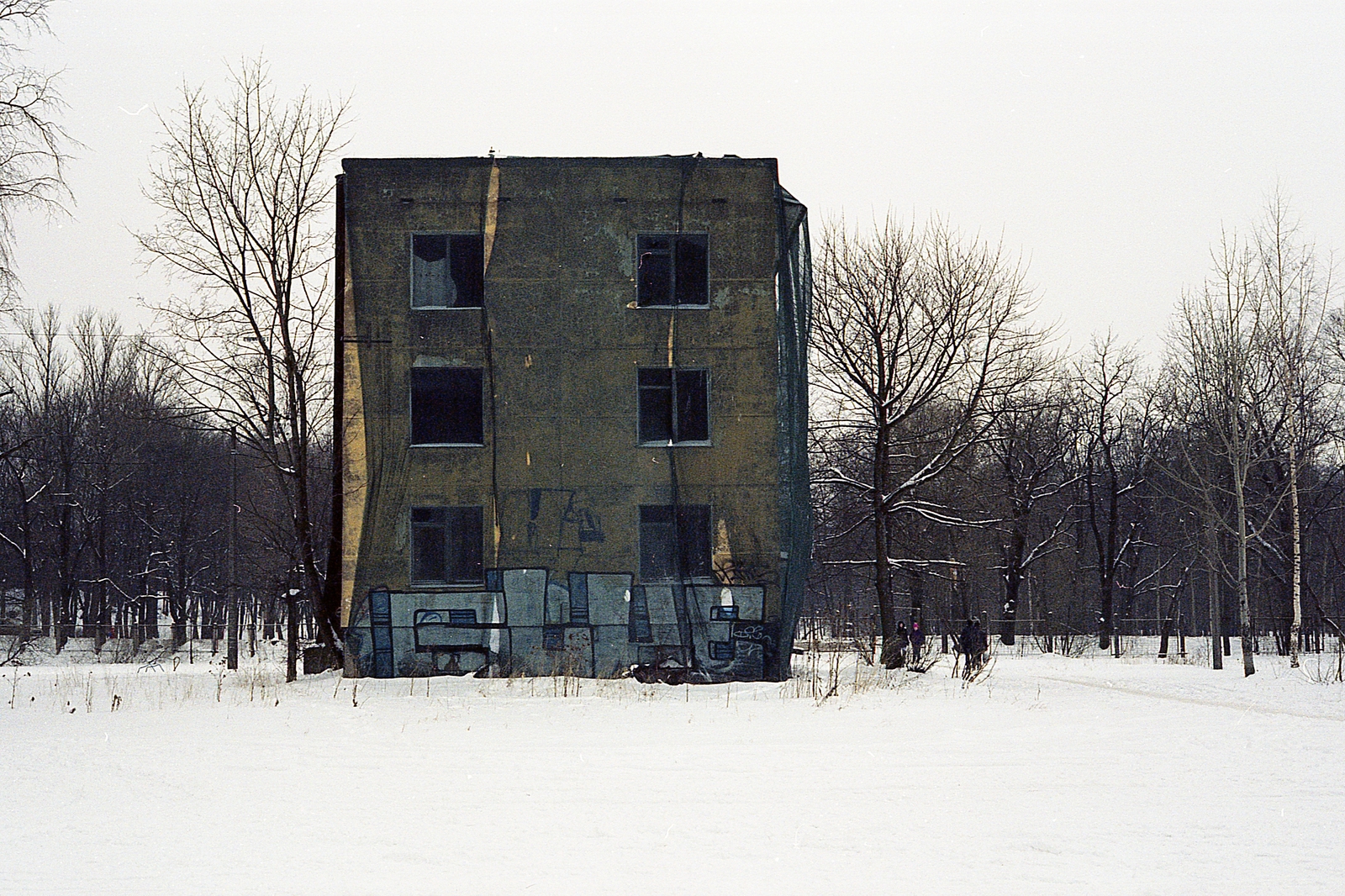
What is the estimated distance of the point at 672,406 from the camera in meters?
26.7

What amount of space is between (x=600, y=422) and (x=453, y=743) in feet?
40.7

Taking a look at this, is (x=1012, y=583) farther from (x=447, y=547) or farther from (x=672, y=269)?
(x=447, y=547)

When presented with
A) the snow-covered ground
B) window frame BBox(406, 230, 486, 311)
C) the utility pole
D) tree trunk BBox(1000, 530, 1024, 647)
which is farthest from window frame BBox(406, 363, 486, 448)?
tree trunk BBox(1000, 530, 1024, 647)

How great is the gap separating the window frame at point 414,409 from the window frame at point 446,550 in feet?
4.38

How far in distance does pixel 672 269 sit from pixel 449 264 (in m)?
5.03

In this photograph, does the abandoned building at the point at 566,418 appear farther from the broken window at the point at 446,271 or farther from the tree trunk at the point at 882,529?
the tree trunk at the point at 882,529

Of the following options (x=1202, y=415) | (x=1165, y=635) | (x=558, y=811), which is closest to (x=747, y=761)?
(x=558, y=811)

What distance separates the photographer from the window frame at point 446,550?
85.8 feet

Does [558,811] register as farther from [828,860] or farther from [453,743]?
[453,743]

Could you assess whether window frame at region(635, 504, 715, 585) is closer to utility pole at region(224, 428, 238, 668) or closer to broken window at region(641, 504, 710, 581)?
broken window at region(641, 504, 710, 581)

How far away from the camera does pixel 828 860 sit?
327 inches

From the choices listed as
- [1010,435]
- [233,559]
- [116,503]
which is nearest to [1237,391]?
[1010,435]

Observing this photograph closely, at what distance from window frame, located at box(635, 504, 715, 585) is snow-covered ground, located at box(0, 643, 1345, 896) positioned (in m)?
5.62

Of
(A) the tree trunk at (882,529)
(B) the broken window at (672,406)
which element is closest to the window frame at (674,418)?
(B) the broken window at (672,406)
